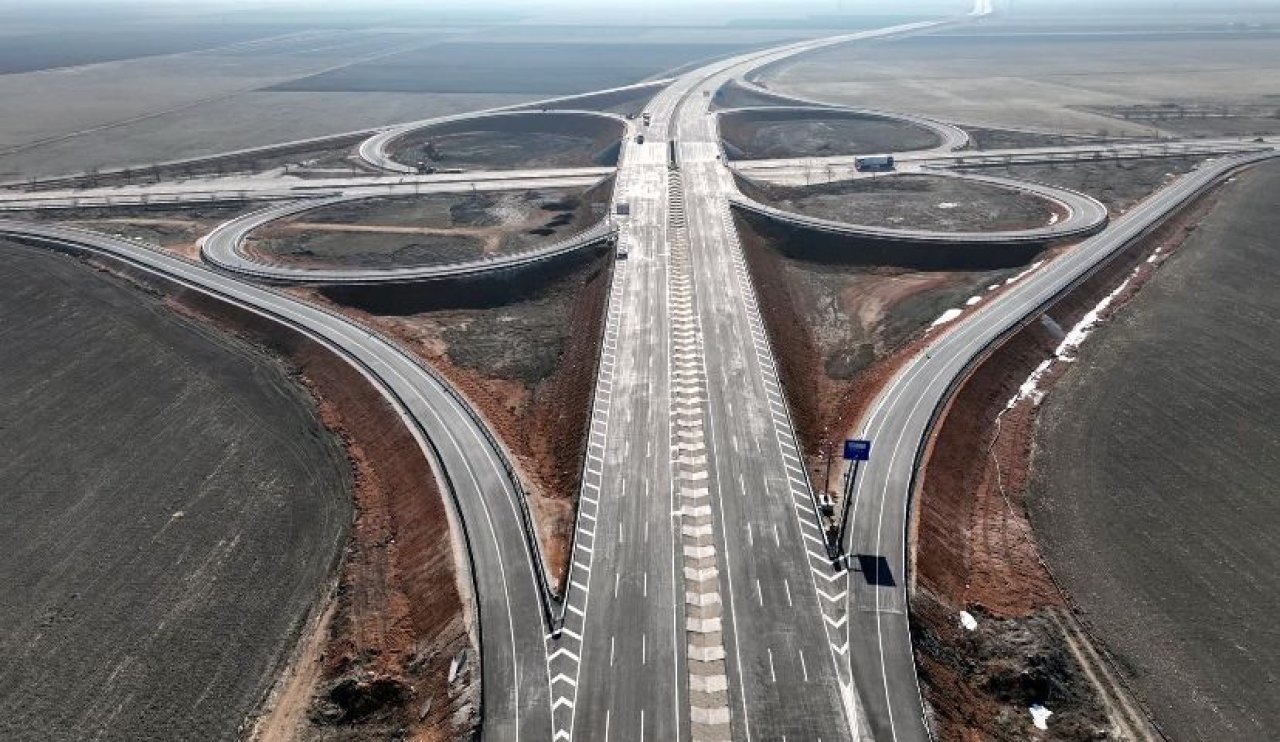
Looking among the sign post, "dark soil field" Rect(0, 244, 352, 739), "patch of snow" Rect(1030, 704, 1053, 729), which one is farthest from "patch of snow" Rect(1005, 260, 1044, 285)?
"dark soil field" Rect(0, 244, 352, 739)

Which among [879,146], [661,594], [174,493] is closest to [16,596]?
[174,493]

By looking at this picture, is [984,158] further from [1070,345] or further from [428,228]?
[428,228]

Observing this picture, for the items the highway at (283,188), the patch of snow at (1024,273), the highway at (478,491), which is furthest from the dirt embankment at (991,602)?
the highway at (283,188)

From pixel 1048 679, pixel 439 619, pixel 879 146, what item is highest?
pixel 879 146

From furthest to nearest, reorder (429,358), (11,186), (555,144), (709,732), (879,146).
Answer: (555,144) → (879,146) → (11,186) → (429,358) → (709,732)

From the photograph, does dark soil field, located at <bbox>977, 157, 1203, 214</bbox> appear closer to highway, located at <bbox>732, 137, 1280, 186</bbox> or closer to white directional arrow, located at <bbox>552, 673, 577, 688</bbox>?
highway, located at <bbox>732, 137, 1280, 186</bbox>

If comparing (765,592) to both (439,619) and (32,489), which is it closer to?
(439,619)

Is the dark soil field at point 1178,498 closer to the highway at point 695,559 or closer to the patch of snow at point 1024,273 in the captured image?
the patch of snow at point 1024,273
